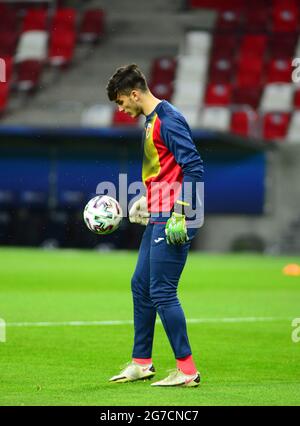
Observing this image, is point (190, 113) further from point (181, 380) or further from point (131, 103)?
point (181, 380)

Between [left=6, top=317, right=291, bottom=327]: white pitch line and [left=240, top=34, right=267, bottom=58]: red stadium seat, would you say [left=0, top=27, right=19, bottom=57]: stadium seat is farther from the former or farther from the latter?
[left=6, top=317, right=291, bottom=327]: white pitch line

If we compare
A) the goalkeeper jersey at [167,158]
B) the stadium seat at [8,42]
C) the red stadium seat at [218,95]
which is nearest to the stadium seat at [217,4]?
the red stadium seat at [218,95]

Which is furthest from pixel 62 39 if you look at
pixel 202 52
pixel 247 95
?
pixel 247 95

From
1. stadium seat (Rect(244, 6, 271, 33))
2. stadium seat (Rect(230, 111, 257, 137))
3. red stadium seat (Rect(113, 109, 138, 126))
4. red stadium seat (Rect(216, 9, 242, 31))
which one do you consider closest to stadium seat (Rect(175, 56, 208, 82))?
red stadium seat (Rect(216, 9, 242, 31))

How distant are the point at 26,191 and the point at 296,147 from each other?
7.22 meters

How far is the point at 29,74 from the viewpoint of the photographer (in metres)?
33.4

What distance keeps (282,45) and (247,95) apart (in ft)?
7.90

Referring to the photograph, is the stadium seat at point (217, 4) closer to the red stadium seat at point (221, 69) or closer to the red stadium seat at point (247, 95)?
the red stadium seat at point (221, 69)

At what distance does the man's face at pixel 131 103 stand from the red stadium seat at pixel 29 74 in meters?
24.9

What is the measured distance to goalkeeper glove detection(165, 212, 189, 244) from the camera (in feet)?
26.2

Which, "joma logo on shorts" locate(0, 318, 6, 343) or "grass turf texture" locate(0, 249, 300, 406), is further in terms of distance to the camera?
"joma logo on shorts" locate(0, 318, 6, 343)

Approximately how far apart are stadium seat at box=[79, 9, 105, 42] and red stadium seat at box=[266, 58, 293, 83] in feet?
17.5

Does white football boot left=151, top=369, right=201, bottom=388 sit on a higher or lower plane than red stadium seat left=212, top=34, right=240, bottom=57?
lower

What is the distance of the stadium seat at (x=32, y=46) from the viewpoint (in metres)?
34.2
